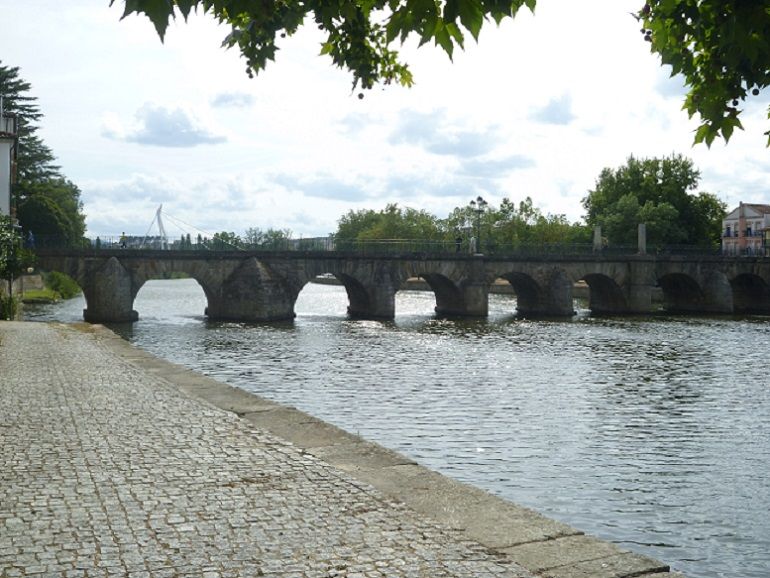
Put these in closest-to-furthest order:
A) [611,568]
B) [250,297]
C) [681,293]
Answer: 1. [611,568]
2. [250,297]
3. [681,293]

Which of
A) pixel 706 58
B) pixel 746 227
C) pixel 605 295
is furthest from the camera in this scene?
pixel 746 227

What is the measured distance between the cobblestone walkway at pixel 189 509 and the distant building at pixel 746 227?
105 meters

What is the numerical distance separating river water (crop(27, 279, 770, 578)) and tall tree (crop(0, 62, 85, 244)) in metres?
29.1

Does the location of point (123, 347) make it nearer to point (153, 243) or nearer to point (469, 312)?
point (153, 243)

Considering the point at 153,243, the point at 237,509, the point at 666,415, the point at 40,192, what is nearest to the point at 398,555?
the point at 237,509

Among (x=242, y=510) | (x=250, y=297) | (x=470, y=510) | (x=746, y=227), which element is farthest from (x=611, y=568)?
(x=746, y=227)

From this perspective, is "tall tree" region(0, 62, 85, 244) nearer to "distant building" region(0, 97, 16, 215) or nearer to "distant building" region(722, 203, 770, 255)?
"distant building" region(0, 97, 16, 215)

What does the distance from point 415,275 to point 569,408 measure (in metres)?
38.6

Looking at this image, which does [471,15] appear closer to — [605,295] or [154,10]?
[154,10]

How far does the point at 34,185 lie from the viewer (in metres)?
77.6

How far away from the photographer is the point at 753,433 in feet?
59.7

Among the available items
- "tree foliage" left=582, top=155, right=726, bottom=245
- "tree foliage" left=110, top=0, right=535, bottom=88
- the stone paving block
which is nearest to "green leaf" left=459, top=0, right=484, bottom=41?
"tree foliage" left=110, top=0, right=535, bottom=88

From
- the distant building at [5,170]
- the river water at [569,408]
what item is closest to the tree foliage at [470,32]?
the river water at [569,408]

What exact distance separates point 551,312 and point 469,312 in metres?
6.67
